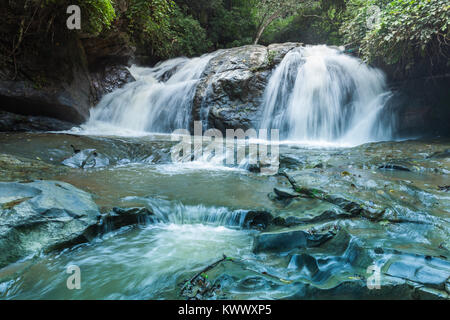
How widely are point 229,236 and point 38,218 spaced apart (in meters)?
1.92

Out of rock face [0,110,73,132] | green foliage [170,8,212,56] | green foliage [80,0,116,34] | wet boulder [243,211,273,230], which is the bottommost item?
wet boulder [243,211,273,230]

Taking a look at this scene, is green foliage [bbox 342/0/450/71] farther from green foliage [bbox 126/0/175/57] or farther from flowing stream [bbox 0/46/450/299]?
green foliage [bbox 126/0/175/57]

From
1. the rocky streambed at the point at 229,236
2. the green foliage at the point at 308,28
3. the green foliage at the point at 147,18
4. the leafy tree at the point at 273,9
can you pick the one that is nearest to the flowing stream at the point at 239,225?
the rocky streambed at the point at 229,236

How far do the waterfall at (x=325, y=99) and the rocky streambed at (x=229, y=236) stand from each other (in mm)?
4177

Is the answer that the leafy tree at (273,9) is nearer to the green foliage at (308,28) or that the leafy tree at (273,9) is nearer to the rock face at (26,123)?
the green foliage at (308,28)

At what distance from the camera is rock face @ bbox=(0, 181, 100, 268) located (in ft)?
7.69

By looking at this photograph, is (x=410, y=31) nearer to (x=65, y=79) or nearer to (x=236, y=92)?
(x=236, y=92)

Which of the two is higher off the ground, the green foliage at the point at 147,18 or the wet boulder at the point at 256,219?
the green foliage at the point at 147,18

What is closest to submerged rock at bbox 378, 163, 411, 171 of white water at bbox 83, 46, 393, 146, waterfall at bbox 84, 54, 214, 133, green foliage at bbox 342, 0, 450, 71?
green foliage at bbox 342, 0, 450, 71

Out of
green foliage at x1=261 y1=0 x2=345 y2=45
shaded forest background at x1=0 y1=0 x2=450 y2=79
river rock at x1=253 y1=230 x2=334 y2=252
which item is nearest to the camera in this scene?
river rock at x1=253 y1=230 x2=334 y2=252

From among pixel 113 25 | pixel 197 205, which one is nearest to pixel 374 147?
pixel 197 205

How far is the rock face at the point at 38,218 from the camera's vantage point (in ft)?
7.69
